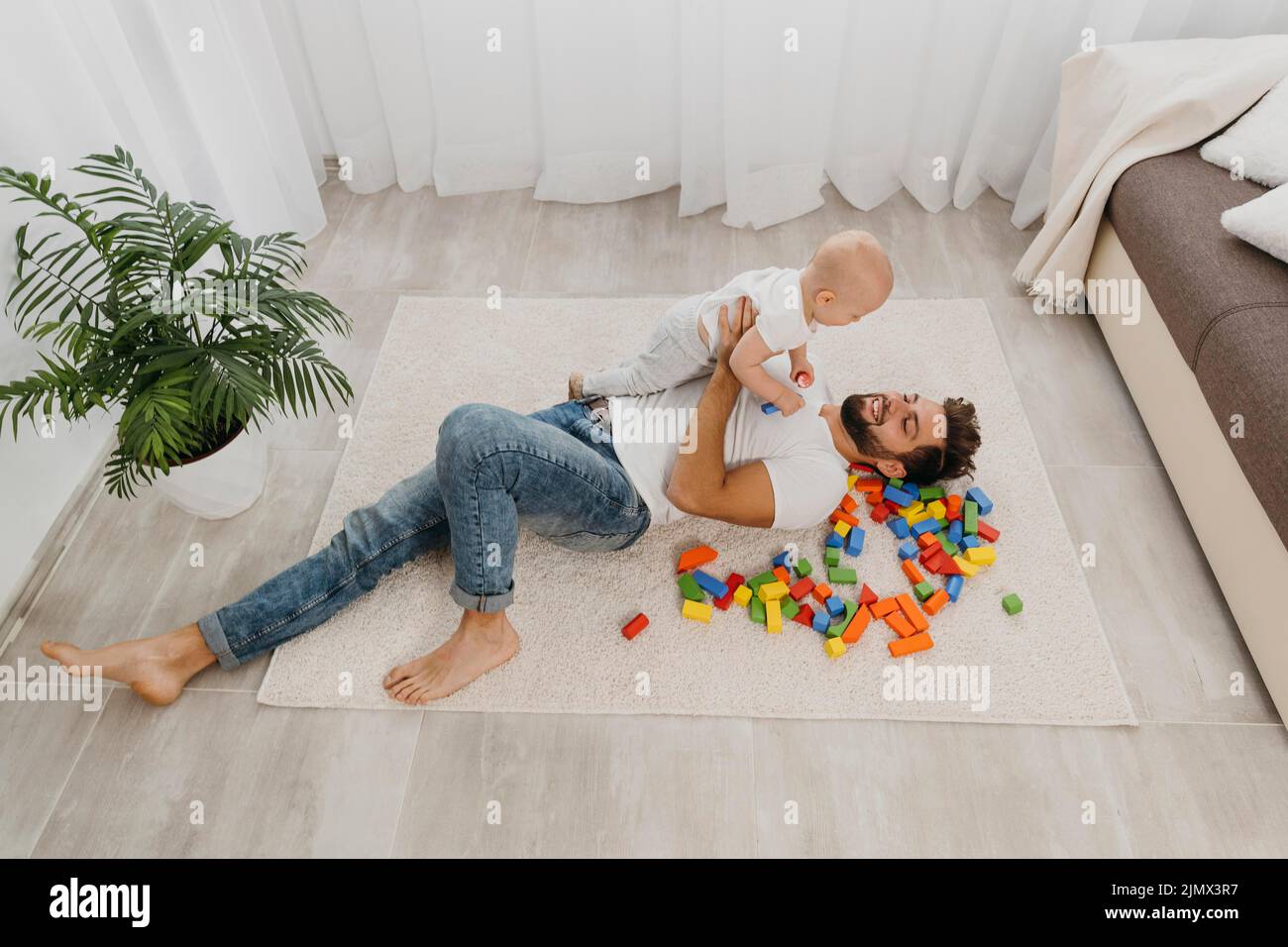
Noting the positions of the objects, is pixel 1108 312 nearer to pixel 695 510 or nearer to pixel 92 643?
pixel 695 510

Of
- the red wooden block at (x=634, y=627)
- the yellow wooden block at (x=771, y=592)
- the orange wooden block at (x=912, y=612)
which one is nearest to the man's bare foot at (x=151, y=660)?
the red wooden block at (x=634, y=627)

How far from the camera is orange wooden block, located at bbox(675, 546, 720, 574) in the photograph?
1780mm

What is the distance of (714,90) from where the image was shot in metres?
2.61

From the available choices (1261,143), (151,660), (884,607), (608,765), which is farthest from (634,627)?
(1261,143)

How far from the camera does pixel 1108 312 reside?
222 cm

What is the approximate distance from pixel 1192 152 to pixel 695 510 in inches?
60.9

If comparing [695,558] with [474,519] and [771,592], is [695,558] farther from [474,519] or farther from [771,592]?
[474,519]

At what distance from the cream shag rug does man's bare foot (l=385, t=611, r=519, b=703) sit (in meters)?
0.03

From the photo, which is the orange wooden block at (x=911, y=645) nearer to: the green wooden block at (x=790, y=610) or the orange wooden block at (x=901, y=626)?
the orange wooden block at (x=901, y=626)

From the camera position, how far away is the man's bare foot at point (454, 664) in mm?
1588

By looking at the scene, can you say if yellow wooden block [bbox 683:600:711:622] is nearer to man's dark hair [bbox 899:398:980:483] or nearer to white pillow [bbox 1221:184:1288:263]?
man's dark hair [bbox 899:398:980:483]

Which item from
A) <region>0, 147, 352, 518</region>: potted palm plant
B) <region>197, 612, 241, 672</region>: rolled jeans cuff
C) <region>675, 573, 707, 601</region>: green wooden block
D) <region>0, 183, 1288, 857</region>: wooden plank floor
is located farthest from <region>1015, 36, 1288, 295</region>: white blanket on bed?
<region>197, 612, 241, 672</region>: rolled jeans cuff

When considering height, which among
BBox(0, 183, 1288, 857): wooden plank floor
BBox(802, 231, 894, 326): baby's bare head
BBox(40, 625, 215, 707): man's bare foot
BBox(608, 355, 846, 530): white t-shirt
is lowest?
BBox(0, 183, 1288, 857): wooden plank floor

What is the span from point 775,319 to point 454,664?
860 mm
